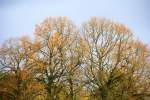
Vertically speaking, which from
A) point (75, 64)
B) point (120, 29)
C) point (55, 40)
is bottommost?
point (75, 64)

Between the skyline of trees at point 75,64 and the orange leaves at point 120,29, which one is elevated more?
the orange leaves at point 120,29

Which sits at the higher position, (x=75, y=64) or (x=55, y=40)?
(x=55, y=40)

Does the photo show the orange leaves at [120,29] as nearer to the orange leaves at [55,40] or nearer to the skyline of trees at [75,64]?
the skyline of trees at [75,64]

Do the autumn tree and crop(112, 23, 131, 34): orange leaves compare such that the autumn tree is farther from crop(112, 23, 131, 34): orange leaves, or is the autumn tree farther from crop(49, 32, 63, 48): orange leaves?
crop(49, 32, 63, 48): orange leaves

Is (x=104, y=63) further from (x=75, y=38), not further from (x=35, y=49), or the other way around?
(x=35, y=49)

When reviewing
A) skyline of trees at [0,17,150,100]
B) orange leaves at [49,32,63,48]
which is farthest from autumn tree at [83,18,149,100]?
orange leaves at [49,32,63,48]

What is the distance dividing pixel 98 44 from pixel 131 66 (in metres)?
5.73

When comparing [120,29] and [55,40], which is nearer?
[55,40]

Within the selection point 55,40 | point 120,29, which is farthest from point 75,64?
point 120,29

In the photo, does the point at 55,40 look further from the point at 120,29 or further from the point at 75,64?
the point at 120,29

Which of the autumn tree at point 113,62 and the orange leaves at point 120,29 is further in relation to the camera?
the orange leaves at point 120,29

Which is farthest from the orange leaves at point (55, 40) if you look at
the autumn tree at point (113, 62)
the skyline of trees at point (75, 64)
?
the autumn tree at point (113, 62)

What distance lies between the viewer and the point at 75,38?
66.2m

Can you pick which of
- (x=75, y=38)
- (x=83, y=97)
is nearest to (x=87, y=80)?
(x=83, y=97)
